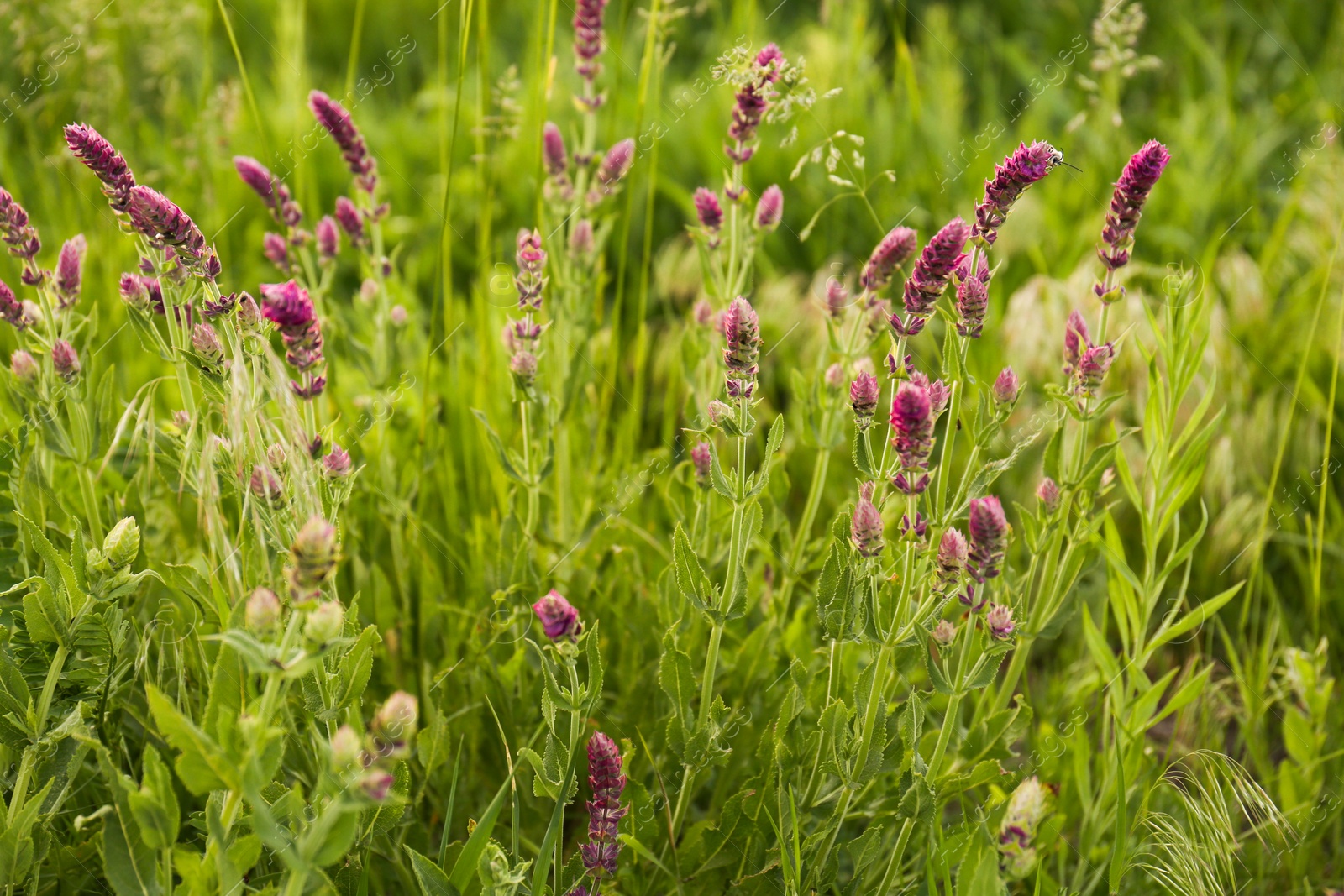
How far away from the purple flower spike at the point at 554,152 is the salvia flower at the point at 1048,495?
1008 millimetres

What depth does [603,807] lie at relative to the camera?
1225 millimetres

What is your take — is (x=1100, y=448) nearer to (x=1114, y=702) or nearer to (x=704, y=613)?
(x=1114, y=702)

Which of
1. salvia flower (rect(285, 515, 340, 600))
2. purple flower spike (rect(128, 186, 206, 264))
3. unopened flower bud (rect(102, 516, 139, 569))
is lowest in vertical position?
unopened flower bud (rect(102, 516, 139, 569))

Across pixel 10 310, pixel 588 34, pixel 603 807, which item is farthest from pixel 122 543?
pixel 588 34

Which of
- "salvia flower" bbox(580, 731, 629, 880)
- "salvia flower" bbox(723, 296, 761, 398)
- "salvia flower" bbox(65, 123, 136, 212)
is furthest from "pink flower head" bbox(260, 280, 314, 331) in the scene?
"salvia flower" bbox(580, 731, 629, 880)

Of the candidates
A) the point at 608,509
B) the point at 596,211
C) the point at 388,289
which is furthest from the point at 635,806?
the point at 596,211

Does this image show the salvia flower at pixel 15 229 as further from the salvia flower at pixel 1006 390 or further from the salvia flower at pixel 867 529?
the salvia flower at pixel 1006 390

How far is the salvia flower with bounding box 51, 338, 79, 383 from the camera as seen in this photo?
1341 mm

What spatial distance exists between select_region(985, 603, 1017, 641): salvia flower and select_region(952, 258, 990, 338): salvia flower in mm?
316

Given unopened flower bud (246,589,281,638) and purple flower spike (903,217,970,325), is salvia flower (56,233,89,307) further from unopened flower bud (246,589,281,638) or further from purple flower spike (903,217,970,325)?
purple flower spike (903,217,970,325)

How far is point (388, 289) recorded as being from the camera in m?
2.01

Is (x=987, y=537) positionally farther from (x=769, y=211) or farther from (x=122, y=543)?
(x=122, y=543)

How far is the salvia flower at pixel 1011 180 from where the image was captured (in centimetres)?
110

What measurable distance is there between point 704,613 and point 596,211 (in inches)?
45.8
